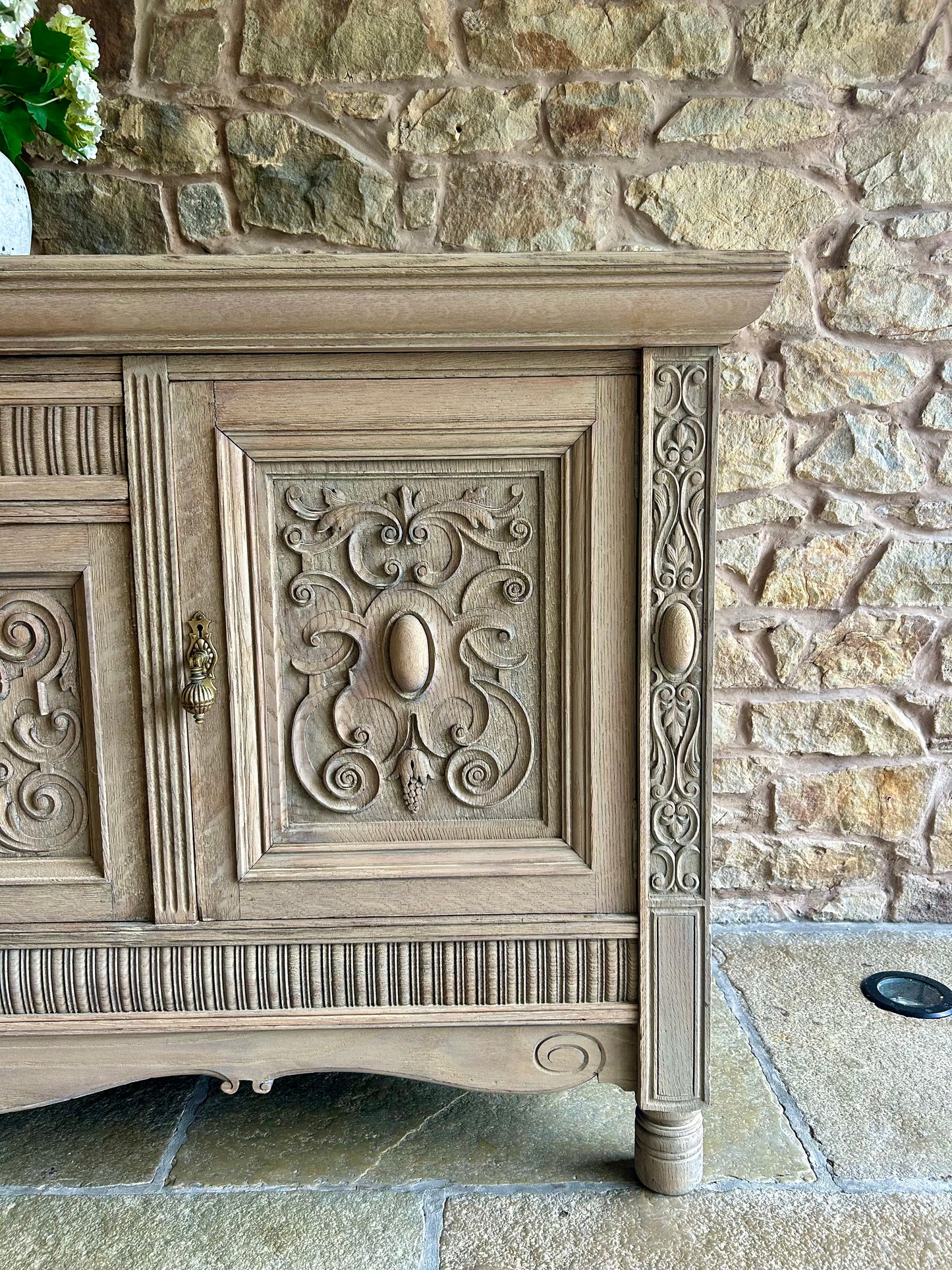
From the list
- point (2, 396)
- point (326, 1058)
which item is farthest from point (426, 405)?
point (326, 1058)

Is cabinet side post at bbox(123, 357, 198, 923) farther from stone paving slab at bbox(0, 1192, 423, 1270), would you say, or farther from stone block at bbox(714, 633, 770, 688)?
stone block at bbox(714, 633, 770, 688)

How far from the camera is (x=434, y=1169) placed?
1051 mm

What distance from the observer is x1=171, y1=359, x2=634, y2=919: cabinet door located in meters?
0.91

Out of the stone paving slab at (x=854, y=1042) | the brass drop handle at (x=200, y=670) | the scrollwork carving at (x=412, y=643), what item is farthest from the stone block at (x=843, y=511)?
the brass drop handle at (x=200, y=670)

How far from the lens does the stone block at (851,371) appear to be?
1568 millimetres

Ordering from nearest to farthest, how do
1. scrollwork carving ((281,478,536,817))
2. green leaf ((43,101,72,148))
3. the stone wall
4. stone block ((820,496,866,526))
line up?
scrollwork carving ((281,478,536,817)) < green leaf ((43,101,72,148)) < the stone wall < stone block ((820,496,866,526))

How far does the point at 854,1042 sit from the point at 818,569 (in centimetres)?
77

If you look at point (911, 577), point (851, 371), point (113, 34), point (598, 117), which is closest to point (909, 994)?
point (911, 577)

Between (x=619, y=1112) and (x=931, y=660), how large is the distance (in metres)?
0.98

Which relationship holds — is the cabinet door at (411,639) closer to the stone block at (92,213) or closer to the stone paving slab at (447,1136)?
the stone paving slab at (447,1136)

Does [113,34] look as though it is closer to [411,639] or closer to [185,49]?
[185,49]

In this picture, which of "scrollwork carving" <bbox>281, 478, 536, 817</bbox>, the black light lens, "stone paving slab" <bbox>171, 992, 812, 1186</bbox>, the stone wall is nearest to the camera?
"scrollwork carving" <bbox>281, 478, 536, 817</bbox>

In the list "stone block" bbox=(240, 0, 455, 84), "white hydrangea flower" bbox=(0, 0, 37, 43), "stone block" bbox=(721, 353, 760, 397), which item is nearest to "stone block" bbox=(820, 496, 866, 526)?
"stone block" bbox=(721, 353, 760, 397)

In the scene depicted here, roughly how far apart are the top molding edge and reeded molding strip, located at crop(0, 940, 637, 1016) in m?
0.63
